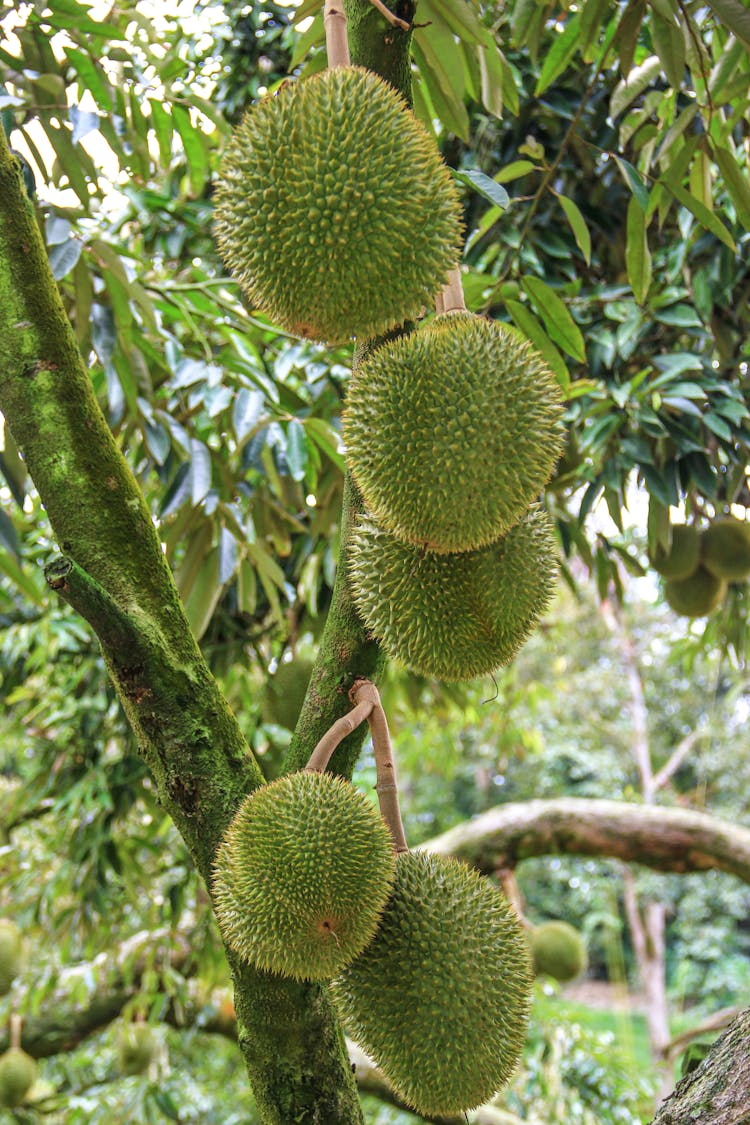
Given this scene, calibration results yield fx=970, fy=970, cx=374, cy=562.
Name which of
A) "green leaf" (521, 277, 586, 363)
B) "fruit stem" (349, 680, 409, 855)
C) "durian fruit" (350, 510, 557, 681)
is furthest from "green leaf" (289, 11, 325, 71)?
"fruit stem" (349, 680, 409, 855)

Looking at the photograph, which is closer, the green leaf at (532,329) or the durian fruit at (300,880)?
the durian fruit at (300,880)

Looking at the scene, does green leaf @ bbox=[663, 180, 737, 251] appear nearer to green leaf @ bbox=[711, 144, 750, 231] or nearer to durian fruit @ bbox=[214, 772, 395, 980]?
green leaf @ bbox=[711, 144, 750, 231]

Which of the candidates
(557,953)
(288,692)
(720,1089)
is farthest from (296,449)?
(557,953)

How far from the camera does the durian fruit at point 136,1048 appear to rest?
9.41ft

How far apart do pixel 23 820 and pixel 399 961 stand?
2.40 meters

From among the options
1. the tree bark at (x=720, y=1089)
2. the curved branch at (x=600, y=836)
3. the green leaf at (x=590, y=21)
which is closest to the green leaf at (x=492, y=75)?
the green leaf at (x=590, y=21)

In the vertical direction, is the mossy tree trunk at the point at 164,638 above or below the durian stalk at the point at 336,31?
below

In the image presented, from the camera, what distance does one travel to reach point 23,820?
2914 mm

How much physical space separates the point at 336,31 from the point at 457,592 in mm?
499

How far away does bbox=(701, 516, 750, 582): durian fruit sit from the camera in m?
2.06

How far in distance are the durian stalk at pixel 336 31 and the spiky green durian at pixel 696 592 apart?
62.8 inches

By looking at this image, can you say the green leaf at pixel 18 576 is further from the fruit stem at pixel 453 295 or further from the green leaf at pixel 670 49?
the green leaf at pixel 670 49

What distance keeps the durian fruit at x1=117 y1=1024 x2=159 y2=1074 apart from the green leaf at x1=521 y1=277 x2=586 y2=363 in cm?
245

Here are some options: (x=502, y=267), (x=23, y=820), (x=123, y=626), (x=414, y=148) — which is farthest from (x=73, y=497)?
(x=23, y=820)
